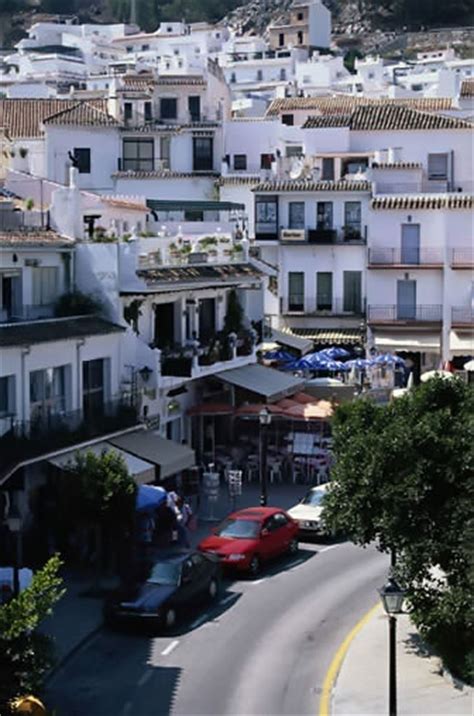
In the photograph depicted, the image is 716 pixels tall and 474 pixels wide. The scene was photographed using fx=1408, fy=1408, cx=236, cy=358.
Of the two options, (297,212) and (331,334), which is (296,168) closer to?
(297,212)

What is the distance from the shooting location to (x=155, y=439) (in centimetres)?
2866

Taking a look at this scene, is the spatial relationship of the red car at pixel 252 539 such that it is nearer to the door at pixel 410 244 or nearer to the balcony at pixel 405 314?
the balcony at pixel 405 314

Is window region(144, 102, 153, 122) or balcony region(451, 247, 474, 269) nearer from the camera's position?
balcony region(451, 247, 474, 269)

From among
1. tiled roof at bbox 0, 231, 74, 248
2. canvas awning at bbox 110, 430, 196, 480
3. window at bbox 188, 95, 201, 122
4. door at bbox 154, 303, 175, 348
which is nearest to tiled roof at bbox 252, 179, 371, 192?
window at bbox 188, 95, 201, 122

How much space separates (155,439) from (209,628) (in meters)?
8.10

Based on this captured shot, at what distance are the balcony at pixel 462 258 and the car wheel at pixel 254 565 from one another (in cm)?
2331

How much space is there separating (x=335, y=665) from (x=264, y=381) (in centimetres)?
1579

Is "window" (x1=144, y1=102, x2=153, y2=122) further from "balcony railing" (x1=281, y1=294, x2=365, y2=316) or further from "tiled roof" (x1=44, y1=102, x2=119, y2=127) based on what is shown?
"balcony railing" (x1=281, y1=294, x2=365, y2=316)

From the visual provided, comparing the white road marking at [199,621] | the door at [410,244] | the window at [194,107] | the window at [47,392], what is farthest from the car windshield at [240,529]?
the window at [194,107]

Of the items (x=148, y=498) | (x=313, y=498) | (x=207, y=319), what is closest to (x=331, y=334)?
(x=207, y=319)

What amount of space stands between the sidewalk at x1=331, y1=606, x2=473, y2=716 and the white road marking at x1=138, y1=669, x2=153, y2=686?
8.19 feet

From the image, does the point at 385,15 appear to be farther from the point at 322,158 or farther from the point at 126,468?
the point at 126,468

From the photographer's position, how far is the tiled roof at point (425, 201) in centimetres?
4584

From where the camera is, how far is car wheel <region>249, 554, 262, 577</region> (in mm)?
23922
